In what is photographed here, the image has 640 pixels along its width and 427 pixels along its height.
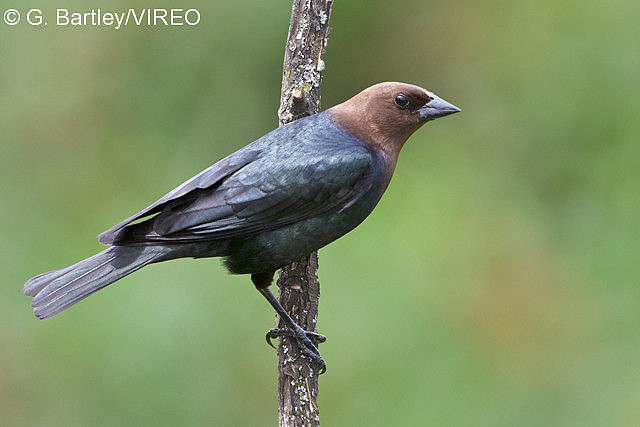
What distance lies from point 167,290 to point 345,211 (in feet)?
6.07

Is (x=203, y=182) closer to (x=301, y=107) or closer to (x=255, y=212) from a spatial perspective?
(x=255, y=212)

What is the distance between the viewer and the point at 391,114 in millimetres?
3898

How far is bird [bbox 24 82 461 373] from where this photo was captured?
369 cm

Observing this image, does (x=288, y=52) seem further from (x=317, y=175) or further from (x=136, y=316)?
(x=136, y=316)

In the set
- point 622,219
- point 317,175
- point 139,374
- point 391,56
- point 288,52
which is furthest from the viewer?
point 391,56

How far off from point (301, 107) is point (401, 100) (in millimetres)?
463

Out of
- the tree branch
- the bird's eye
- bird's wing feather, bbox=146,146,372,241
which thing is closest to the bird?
bird's wing feather, bbox=146,146,372,241

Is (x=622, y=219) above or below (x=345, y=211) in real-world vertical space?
above

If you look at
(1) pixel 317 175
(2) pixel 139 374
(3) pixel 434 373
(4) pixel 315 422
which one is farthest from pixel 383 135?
(2) pixel 139 374

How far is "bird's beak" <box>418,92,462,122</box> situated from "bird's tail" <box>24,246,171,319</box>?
3.84 ft

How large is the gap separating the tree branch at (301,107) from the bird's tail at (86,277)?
0.60 metres

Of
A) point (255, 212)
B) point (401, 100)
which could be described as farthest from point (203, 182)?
point (401, 100)

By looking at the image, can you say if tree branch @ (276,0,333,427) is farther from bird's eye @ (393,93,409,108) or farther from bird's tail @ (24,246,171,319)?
bird's tail @ (24,246,171,319)

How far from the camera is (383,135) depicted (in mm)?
3908
